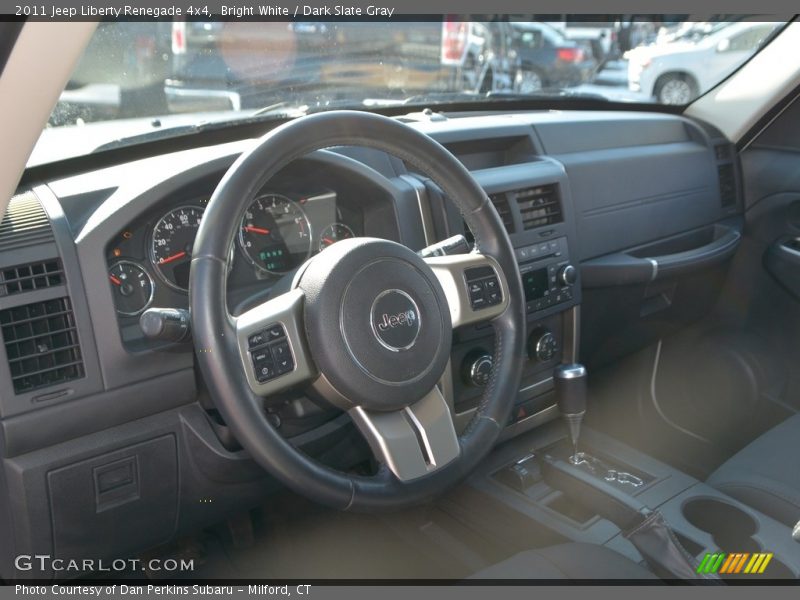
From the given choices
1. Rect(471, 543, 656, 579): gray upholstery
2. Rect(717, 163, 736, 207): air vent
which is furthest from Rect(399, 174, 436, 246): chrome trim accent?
Rect(717, 163, 736, 207): air vent

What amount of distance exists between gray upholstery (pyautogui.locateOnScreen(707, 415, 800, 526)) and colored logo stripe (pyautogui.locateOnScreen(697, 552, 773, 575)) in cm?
20

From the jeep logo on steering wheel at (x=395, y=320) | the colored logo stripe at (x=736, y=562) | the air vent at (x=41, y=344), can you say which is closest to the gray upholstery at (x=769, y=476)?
the colored logo stripe at (x=736, y=562)

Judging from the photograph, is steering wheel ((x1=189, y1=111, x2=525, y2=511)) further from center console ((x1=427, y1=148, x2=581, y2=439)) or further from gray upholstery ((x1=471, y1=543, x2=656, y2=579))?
center console ((x1=427, y1=148, x2=581, y2=439))

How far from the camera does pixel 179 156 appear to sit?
1.99 meters

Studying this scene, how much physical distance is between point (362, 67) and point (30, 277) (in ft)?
4.05

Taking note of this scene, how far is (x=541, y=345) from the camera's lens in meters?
2.49

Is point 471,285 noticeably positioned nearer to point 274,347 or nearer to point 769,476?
point 274,347

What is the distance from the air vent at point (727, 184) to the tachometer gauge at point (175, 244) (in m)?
2.13

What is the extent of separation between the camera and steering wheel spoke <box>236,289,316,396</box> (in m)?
1.53

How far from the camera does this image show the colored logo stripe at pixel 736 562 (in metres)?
1.90

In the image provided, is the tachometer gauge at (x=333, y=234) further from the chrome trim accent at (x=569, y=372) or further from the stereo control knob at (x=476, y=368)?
the chrome trim accent at (x=569, y=372)

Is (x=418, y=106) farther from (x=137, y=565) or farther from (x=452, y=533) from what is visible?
(x=137, y=565)

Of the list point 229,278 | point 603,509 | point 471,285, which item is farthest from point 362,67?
point 603,509

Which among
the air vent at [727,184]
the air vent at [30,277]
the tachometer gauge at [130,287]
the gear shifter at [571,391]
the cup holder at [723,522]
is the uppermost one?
the air vent at [30,277]
